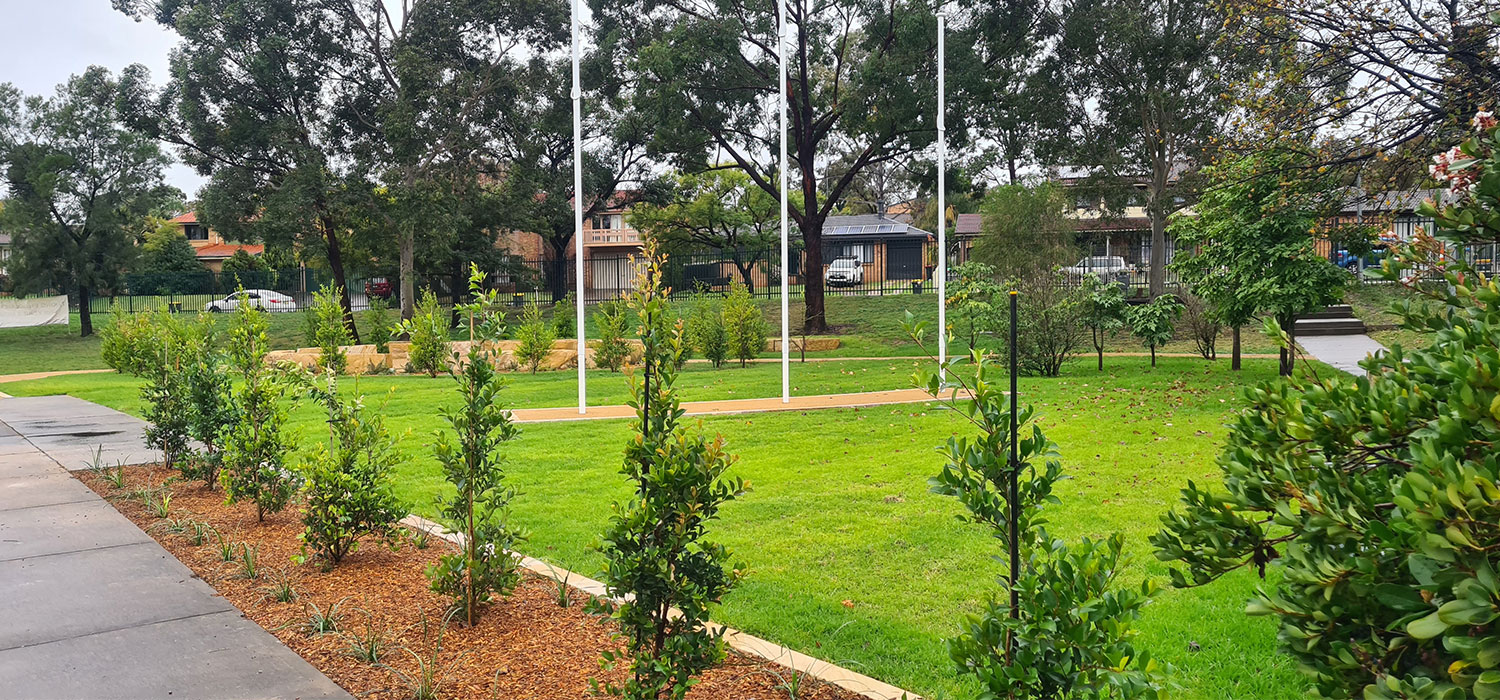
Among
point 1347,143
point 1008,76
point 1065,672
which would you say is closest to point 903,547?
point 1065,672

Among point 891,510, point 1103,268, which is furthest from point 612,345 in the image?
point 1103,268

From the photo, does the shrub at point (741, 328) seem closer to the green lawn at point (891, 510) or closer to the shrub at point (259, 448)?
the green lawn at point (891, 510)

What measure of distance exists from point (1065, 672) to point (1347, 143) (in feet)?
37.2

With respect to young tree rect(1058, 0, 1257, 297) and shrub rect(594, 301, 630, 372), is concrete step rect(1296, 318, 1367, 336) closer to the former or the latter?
young tree rect(1058, 0, 1257, 297)

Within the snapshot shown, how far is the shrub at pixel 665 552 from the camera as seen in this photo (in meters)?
3.06

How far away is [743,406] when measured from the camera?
11.6m

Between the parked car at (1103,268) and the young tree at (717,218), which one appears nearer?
the parked car at (1103,268)

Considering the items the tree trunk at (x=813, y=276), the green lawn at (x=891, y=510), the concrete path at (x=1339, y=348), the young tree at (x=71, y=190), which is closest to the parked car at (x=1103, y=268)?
the concrete path at (x=1339, y=348)

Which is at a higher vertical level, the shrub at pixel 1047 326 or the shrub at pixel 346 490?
the shrub at pixel 1047 326

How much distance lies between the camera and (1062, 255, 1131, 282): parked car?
26.7 m

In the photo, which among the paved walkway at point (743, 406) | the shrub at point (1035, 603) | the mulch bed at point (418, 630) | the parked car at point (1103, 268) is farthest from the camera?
the parked car at point (1103, 268)

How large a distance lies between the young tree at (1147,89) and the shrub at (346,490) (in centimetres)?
2016

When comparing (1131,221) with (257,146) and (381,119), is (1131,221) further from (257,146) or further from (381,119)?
(257,146)

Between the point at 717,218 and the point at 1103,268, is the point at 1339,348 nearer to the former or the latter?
the point at 1103,268
